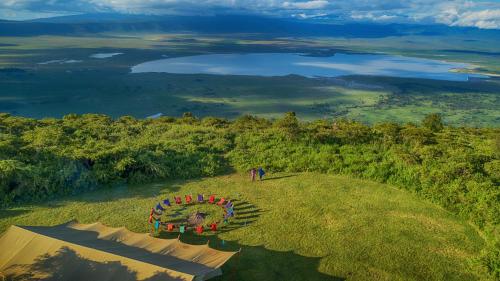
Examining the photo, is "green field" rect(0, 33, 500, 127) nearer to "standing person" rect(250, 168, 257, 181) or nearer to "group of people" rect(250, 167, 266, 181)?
"group of people" rect(250, 167, 266, 181)

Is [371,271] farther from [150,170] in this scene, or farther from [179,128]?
[179,128]

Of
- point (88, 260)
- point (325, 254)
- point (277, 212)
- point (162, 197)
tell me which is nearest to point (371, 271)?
point (325, 254)

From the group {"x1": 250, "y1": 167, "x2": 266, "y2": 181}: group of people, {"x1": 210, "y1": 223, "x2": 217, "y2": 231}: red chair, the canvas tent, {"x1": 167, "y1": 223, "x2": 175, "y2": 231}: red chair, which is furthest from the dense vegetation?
the canvas tent

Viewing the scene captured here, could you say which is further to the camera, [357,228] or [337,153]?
[337,153]

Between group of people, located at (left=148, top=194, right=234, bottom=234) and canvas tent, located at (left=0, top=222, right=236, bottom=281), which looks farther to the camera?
group of people, located at (left=148, top=194, right=234, bottom=234)

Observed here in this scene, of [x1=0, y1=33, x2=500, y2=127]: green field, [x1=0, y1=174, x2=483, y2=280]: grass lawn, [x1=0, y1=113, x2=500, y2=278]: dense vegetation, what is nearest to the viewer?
[x1=0, y1=174, x2=483, y2=280]: grass lawn

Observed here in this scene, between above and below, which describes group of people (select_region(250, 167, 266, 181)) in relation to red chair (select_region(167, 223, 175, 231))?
above

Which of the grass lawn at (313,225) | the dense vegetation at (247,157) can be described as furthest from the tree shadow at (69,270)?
the dense vegetation at (247,157)
